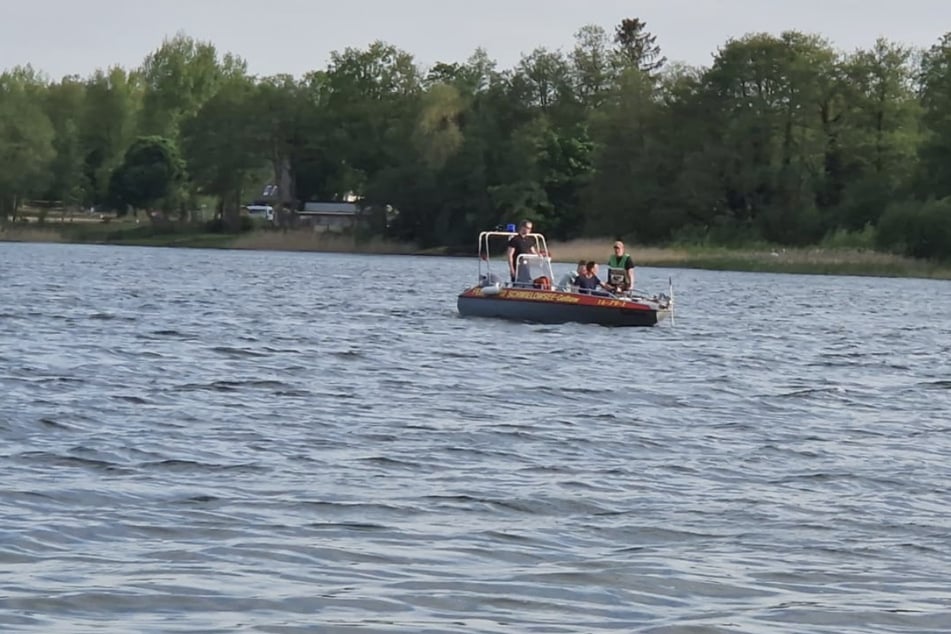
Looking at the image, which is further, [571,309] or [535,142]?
[535,142]

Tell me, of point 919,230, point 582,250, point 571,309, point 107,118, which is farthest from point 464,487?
point 107,118

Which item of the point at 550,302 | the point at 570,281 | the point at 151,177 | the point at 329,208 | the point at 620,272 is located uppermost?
the point at 151,177

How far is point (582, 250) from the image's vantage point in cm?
8662

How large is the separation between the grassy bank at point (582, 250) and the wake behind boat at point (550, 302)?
45386 millimetres

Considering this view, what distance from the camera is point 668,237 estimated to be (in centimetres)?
9769

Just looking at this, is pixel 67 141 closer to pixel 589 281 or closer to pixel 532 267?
pixel 532 267

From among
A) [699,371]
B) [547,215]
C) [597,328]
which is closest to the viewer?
[699,371]

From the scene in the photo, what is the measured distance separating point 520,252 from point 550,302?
1830 mm

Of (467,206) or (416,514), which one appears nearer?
(416,514)

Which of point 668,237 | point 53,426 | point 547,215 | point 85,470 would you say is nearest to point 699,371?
point 53,426

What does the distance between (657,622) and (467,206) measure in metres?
97.2

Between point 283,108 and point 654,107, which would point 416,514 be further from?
point 283,108

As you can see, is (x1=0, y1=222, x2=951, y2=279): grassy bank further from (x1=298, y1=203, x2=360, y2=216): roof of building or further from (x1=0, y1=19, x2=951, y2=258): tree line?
(x1=298, y1=203, x2=360, y2=216): roof of building

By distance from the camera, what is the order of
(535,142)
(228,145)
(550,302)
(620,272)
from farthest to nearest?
1. (228,145)
2. (535,142)
3. (620,272)
4. (550,302)
